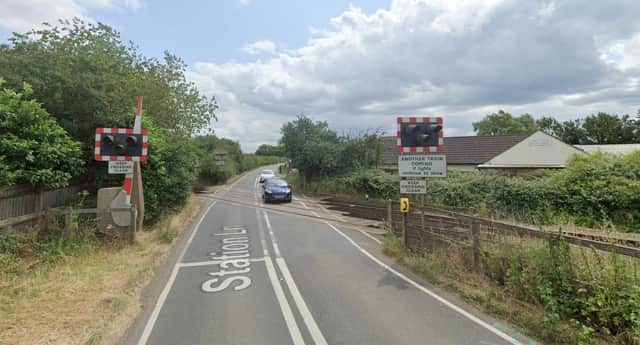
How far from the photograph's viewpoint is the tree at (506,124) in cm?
5603

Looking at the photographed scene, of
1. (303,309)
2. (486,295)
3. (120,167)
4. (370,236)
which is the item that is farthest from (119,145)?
(486,295)

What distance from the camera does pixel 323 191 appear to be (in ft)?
79.4

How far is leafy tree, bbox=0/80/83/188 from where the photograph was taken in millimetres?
5391

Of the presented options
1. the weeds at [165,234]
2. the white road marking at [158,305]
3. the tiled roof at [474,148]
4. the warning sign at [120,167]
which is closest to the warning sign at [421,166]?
the white road marking at [158,305]

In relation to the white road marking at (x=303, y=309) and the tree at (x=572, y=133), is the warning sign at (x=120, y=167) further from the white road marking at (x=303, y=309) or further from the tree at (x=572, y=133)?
the tree at (x=572, y=133)

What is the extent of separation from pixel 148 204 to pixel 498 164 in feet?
78.2

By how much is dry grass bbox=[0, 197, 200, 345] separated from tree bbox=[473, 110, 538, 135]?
6379cm

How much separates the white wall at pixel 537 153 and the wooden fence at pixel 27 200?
25568mm

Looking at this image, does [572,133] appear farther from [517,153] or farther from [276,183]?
[276,183]

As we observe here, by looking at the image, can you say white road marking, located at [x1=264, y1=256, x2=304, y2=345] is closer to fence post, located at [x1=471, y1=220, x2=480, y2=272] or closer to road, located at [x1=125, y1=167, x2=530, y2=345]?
road, located at [x1=125, y1=167, x2=530, y2=345]

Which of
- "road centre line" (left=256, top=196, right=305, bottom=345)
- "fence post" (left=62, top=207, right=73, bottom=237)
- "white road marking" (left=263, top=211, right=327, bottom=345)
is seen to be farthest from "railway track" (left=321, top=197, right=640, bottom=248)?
"fence post" (left=62, top=207, right=73, bottom=237)

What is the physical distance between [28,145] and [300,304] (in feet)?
19.2

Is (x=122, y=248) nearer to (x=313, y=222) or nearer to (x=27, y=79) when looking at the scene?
(x=27, y=79)

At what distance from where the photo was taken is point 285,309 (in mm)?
4320
